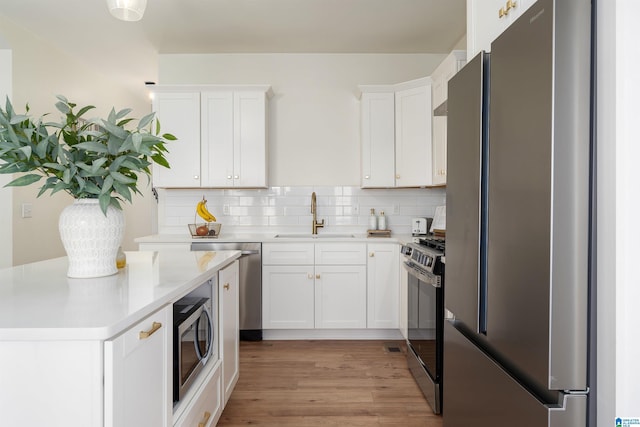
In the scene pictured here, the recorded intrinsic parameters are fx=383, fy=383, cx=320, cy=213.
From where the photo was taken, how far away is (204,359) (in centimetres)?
174

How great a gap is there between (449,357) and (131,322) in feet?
3.97

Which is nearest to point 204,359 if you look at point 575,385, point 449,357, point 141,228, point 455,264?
point 449,357

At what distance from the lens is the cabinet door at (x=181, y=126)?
364cm

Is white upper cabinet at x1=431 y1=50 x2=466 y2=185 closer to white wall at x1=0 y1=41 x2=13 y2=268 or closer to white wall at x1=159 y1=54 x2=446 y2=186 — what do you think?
white wall at x1=159 y1=54 x2=446 y2=186

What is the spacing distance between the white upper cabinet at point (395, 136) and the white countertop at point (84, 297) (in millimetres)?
2227

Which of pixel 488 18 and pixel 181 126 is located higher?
pixel 181 126

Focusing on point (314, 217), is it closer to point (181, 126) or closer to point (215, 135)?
point (215, 135)

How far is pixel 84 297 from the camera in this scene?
3.66 ft

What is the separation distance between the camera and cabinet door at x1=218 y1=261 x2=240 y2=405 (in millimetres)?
1942

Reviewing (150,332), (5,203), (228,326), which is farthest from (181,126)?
(150,332)

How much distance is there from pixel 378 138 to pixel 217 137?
1.54m

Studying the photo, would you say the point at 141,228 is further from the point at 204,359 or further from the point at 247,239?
the point at 204,359
